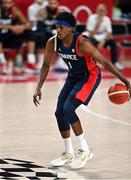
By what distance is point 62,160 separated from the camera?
7137 mm

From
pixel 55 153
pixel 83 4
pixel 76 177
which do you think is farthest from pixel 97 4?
pixel 76 177

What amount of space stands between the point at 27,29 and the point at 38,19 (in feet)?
1.68

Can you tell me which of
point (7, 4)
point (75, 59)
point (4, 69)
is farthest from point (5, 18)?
point (75, 59)

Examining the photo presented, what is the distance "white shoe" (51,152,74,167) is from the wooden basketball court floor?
0.08 m

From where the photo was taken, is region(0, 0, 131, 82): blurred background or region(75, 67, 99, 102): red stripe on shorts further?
region(0, 0, 131, 82): blurred background

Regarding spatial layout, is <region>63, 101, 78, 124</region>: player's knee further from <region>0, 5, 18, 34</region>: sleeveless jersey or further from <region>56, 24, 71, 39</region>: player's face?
<region>0, 5, 18, 34</region>: sleeveless jersey

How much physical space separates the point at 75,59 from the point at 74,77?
9.8 inches

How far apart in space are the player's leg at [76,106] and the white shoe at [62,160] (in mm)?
129

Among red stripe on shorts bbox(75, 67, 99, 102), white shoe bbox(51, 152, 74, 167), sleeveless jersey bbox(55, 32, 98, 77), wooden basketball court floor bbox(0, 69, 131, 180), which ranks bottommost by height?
wooden basketball court floor bbox(0, 69, 131, 180)

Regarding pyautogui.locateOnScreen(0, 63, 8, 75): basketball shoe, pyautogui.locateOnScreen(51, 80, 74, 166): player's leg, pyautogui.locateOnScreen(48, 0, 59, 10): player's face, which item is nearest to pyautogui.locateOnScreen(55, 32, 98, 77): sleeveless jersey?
pyautogui.locateOnScreen(51, 80, 74, 166): player's leg

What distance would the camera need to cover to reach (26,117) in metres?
10.3

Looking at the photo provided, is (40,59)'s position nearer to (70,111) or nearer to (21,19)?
(21,19)

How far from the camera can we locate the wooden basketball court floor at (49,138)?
22.3 ft

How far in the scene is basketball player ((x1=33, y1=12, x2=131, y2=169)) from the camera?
6.92 meters
